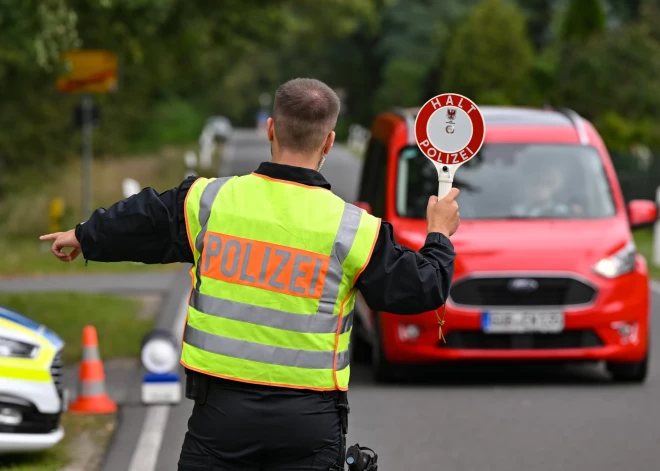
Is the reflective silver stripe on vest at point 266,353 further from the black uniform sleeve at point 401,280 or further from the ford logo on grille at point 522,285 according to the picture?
the ford logo on grille at point 522,285

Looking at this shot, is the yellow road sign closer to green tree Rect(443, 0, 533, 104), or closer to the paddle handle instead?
the paddle handle

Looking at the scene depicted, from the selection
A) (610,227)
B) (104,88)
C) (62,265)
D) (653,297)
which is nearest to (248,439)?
(610,227)

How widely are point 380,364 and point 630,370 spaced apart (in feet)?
5.95

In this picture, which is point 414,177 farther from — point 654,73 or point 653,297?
point 654,73

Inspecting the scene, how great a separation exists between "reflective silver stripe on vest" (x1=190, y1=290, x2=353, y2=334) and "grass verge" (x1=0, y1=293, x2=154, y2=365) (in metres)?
8.06

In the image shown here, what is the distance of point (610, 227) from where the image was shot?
11109 millimetres

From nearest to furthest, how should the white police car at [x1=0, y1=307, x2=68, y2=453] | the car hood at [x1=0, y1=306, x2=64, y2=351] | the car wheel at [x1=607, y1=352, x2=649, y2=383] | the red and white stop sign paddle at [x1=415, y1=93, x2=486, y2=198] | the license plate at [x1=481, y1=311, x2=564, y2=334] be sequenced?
the red and white stop sign paddle at [x1=415, y1=93, x2=486, y2=198] → the white police car at [x1=0, y1=307, x2=68, y2=453] → the car hood at [x1=0, y1=306, x2=64, y2=351] → the license plate at [x1=481, y1=311, x2=564, y2=334] → the car wheel at [x1=607, y1=352, x2=649, y2=383]

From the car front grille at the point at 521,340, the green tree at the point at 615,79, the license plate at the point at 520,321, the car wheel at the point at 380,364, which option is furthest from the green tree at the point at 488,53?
the license plate at the point at 520,321

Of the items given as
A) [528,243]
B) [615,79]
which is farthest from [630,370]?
[615,79]

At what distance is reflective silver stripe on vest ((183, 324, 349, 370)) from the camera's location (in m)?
4.23

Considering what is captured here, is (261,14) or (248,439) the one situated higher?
(261,14)

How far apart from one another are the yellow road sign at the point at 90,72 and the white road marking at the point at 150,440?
13.0 metres

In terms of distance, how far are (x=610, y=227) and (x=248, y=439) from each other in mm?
7327

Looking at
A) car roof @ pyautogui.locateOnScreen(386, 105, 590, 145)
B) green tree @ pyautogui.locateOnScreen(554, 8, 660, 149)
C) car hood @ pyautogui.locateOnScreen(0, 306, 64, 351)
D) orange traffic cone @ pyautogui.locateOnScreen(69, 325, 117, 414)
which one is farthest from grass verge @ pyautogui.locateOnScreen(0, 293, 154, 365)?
green tree @ pyautogui.locateOnScreen(554, 8, 660, 149)
